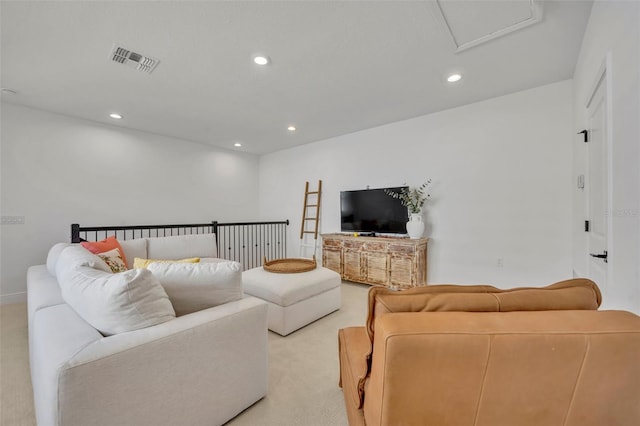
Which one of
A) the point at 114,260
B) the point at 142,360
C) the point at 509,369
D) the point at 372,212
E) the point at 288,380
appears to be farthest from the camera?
the point at 372,212

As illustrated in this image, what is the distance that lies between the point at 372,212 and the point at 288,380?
9.66 feet

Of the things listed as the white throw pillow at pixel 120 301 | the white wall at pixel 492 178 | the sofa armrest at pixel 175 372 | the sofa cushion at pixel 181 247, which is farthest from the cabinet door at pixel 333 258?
the white throw pillow at pixel 120 301

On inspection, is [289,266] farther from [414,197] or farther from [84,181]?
[84,181]

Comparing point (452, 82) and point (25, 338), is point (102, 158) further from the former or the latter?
point (452, 82)

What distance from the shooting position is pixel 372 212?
14.0 ft

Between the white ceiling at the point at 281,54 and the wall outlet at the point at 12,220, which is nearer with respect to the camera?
the white ceiling at the point at 281,54

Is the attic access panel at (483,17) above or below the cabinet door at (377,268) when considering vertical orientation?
above

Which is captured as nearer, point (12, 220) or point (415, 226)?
point (12, 220)

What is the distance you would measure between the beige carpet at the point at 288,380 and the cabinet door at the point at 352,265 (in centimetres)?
132

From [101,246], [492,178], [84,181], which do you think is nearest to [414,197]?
[492,178]

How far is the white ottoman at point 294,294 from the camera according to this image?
243 centimetres

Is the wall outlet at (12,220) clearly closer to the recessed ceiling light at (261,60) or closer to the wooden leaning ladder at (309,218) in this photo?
the recessed ceiling light at (261,60)

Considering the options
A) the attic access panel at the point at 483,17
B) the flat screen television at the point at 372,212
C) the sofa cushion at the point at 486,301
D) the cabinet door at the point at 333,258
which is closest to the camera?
the sofa cushion at the point at 486,301

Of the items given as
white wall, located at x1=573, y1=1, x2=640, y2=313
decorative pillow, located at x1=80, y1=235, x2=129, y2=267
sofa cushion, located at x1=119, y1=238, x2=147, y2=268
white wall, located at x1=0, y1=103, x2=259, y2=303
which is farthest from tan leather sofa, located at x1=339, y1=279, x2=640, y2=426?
white wall, located at x1=0, y1=103, x2=259, y2=303
